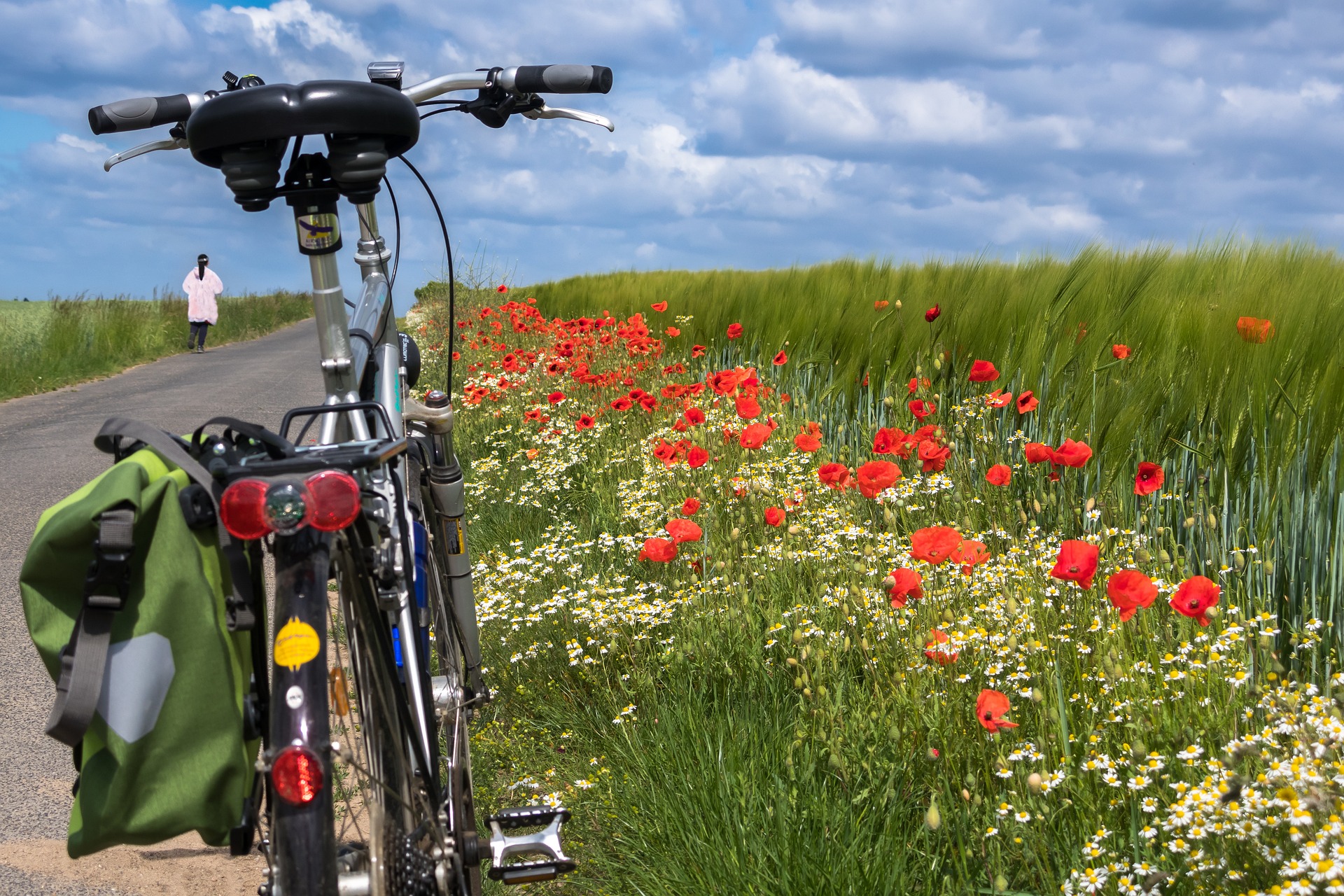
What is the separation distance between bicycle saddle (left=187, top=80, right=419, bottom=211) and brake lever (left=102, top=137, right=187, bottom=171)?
2.93 feet

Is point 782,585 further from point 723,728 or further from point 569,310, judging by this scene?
point 569,310

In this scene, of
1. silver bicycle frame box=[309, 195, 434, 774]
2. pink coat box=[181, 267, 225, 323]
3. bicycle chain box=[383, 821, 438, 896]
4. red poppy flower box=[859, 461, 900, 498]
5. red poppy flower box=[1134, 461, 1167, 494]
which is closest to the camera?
bicycle chain box=[383, 821, 438, 896]

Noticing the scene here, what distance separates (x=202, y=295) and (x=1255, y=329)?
19.4 m

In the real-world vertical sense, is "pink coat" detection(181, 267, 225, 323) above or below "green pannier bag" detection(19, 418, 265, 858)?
above

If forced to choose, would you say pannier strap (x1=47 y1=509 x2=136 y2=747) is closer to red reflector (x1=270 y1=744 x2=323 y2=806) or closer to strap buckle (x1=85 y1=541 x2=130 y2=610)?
strap buckle (x1=85 y1=541 x2=130 y2=610)

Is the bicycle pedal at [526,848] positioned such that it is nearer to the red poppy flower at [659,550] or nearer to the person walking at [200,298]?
the red poppy flower at [659,550]

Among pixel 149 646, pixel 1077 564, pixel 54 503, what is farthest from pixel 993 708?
pixel 54 503

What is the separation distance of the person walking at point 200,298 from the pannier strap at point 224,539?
1965cm

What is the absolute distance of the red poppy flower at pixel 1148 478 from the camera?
8.52 ft

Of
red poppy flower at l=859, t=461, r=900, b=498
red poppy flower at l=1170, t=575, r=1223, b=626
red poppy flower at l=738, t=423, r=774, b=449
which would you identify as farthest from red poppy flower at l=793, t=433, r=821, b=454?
red poppy flower at l=1170, t=575, r=1223, b=626

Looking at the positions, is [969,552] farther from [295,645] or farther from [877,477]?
[295,645]

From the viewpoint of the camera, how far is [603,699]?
10.1ft

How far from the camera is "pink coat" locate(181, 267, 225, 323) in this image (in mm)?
19141

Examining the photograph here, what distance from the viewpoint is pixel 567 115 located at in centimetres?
261
